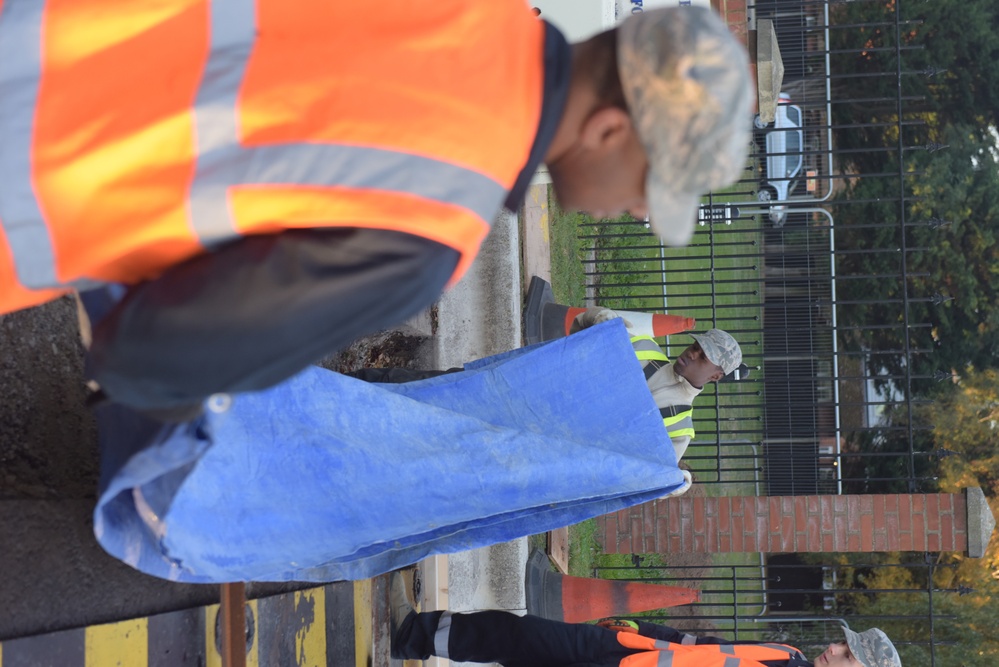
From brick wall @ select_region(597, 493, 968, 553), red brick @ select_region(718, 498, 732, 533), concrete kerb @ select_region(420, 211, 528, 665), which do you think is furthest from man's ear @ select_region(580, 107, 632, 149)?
red brick @ select_region(718, 498, 732, 533)

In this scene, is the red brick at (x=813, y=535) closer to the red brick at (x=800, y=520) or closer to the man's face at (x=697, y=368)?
the red brick at (x=800, y=520)

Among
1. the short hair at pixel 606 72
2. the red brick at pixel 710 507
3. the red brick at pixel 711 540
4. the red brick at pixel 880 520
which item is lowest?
the red brick at pixel 711 540

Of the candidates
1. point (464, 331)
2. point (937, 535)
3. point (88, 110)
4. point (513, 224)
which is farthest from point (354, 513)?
point (937, 535)

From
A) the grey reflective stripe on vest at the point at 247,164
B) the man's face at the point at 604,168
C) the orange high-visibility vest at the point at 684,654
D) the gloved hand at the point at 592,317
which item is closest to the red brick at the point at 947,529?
the orange high-visibility vest at the point at 684,654

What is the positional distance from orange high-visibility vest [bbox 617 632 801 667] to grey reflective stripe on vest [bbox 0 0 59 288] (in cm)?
444

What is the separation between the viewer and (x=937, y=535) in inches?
288

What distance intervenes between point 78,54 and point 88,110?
11cm

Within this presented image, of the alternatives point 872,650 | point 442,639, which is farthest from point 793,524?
point 442,639

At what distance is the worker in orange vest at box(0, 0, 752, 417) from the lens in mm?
1605

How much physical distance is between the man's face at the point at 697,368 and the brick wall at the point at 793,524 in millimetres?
2201

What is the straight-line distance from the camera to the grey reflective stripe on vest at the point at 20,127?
165 centimetres

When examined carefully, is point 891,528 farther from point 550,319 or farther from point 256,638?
point 256,638

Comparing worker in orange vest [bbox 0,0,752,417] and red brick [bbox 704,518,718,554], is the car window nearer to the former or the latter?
red brick [bbox 704,518,718,554]

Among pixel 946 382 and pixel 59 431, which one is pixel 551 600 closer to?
pixel 59 431
